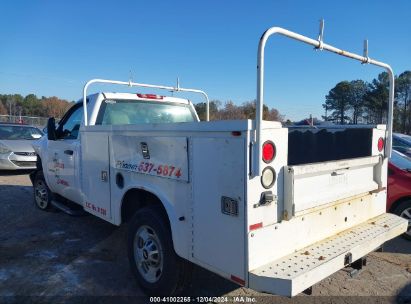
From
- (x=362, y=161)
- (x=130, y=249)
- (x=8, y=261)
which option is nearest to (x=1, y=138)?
(x=8, y=261)

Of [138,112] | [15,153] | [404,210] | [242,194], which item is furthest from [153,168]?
[15,153]

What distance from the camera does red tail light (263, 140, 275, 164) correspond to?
8.84 ft

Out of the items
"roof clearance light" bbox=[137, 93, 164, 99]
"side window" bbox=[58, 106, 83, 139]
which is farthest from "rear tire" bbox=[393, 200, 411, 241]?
"side window" bbox=[58, 106, 83, 139]

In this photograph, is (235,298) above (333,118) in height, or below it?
below

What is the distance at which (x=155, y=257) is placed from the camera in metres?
3.57

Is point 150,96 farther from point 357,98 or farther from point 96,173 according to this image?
point 357,98

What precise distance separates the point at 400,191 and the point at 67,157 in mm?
4762

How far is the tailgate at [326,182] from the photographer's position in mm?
2875

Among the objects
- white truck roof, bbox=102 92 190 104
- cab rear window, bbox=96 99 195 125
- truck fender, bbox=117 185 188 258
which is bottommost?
truck fender, bbox=117 185 188 258

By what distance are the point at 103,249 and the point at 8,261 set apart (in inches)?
44.4

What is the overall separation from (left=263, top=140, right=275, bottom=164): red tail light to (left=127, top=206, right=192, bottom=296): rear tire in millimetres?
1202

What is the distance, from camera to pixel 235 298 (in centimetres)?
369

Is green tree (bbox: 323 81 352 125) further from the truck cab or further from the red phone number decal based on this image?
the red phone number decal

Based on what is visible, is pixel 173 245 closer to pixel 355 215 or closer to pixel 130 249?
pixel 130 249
